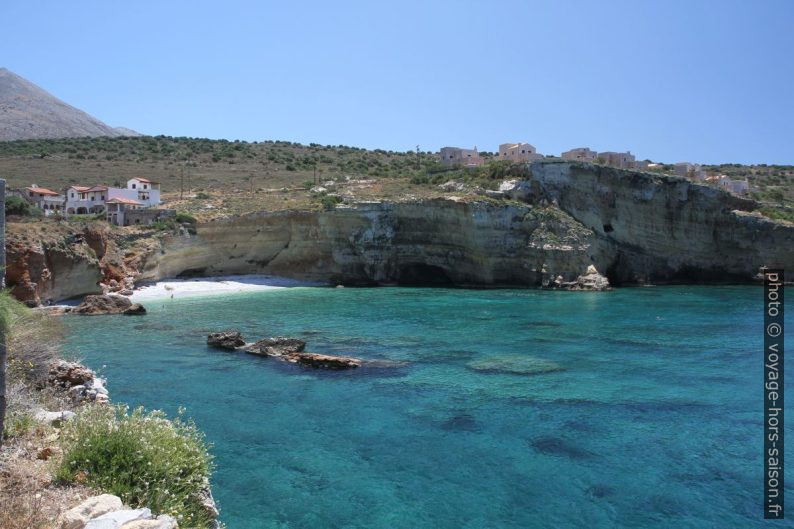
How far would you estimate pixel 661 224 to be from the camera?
4975cm

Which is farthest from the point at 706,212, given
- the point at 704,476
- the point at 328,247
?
the point at 704,476

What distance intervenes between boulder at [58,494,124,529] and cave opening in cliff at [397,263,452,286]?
42.8 m

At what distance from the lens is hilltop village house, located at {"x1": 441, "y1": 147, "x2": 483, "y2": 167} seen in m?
67.2

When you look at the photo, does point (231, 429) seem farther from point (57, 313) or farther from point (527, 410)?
point (57, 313)

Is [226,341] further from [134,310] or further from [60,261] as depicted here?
[60,261]

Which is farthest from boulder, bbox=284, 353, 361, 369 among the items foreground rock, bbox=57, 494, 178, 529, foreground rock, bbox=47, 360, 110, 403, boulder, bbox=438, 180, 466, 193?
boulder, bbox=438, 180, 466, 193

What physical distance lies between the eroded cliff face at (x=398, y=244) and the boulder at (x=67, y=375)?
30.0 meters

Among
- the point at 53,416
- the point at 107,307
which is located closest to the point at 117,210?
the point at 107,307

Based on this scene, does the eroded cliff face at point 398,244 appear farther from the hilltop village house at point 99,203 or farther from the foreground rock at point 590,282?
the hilltop village house at point 99,203

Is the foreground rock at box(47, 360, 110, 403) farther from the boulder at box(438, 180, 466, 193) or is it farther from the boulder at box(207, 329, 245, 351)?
the boulder at box(438, 180, 466, 193)

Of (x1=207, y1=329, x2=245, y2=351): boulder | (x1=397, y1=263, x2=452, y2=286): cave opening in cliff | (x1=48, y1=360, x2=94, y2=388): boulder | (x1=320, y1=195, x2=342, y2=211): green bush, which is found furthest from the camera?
(x1=397, y1=263, x2=452, y2=286): cave opening in cliff

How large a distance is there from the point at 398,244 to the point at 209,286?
15189 millimetres

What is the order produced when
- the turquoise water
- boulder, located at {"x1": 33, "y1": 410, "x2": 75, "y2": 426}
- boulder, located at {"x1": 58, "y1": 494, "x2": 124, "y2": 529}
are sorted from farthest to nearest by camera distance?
1. the turquoise water
2. boulder, located at {"x1": 33, "y1": 410, "x2": 75, "y2": 426}
3. boulder, located at {"x1": 58, "y1": 494, "x2": 124, "y2": 529}

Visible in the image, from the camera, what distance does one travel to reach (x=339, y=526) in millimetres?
9273
